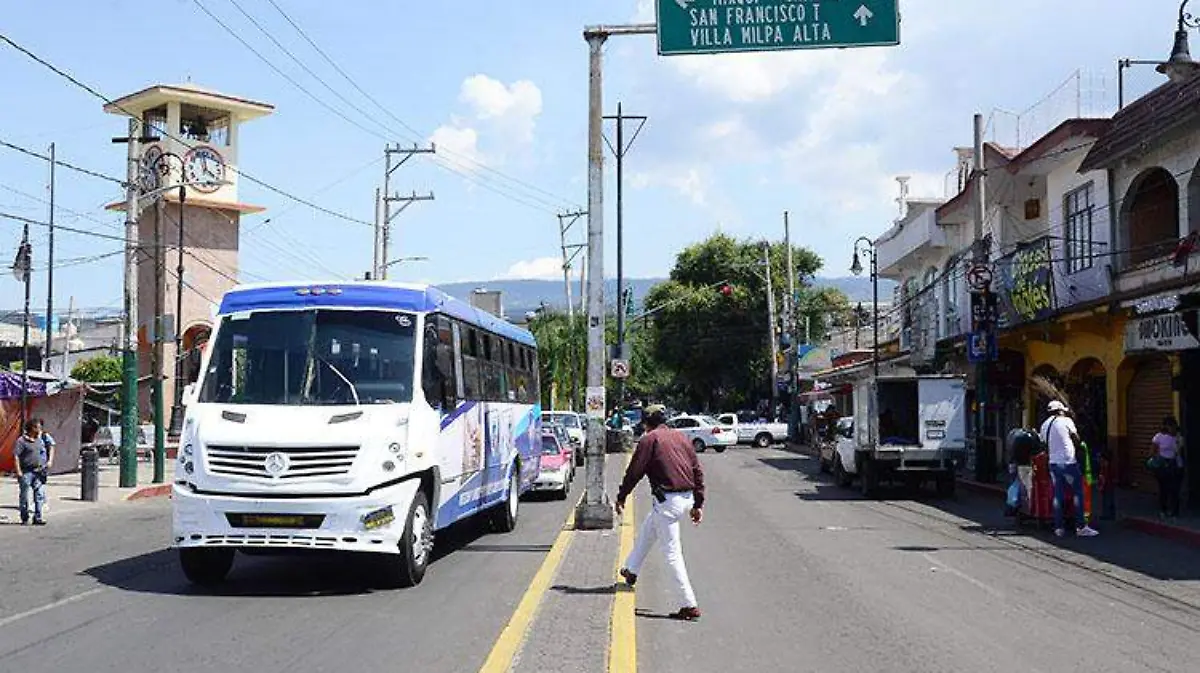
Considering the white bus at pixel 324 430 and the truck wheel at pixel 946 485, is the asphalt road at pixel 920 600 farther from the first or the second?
the truck wheel at pixel 946 485

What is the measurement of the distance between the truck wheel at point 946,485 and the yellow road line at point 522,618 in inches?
486

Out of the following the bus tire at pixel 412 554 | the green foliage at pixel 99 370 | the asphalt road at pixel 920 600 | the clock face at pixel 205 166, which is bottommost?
the asphalt road at pixel 920 600

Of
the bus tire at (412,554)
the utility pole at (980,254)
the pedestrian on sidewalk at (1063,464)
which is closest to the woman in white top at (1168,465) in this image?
the pedestrian on sidewalk at (1063,464)

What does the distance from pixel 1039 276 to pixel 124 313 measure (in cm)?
2034

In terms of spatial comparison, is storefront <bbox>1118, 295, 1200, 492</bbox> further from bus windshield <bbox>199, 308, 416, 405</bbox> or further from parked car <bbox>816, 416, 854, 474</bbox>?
bus windshield <bbox>199, 308, 416, 405</bbox>

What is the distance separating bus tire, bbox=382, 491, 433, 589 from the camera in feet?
37.8

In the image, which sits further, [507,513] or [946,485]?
[946,485]

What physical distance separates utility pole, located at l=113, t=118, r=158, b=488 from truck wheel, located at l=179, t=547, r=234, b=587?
15801mm

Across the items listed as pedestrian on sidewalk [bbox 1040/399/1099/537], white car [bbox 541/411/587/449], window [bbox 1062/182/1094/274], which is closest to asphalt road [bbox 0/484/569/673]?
pedestrian on sidewalk [bbox 1040/399/1099/537]

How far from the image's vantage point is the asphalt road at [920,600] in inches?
342

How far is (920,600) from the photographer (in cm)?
A: 1139

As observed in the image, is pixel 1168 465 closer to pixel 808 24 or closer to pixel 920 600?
pixel 920 600

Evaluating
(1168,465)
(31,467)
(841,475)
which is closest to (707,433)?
(841,475)

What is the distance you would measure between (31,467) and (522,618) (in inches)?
507
